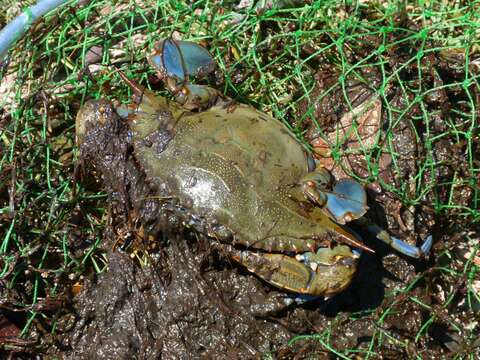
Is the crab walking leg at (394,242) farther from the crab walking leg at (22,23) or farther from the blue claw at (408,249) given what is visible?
the crab walking leg at (22,23)

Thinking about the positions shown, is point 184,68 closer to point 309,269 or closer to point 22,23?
point 22,23

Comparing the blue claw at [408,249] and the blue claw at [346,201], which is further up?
the blue claw at [346,201]

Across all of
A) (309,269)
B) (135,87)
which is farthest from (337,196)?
(135,87)

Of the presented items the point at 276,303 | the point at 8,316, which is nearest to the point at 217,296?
the point at 276,303

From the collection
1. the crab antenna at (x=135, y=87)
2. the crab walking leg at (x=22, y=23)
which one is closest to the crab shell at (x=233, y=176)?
the crab antenna at (x=135, y=87)

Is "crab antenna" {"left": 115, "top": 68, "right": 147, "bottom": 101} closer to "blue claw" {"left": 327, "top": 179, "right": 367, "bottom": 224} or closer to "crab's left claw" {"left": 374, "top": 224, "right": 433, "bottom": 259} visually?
"blue claw" {"left": 327, "top": 179, "right": 367, "bottom": 224}

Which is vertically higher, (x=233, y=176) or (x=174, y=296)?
(x=233, y=176)
